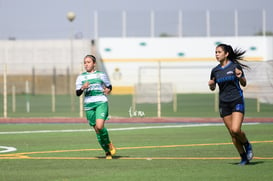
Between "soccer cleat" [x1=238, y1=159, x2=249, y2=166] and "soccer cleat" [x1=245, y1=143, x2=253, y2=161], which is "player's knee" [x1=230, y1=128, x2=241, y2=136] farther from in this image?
"soccer cleat" [x1=238, y1=159, x2=249, y2=166]

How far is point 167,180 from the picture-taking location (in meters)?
12.0

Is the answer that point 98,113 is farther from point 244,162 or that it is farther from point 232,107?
point 244,162

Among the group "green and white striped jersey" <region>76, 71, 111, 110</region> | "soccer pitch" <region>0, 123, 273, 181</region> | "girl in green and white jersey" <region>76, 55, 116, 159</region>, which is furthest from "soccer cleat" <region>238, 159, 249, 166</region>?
"green and white striped jersey" <region>76, 71, 111, 110</region>

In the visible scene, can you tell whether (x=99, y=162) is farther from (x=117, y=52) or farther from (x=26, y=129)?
(x=117, y=52)

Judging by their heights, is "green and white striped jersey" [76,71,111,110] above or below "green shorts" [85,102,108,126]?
above

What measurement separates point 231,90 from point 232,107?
12.3 inches

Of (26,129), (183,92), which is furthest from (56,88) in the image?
(26,129)

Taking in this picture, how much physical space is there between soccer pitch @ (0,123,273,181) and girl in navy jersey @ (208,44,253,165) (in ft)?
A: 1.60

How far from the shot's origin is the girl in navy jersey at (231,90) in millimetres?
13969

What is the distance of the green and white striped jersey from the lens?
1553 centimetres

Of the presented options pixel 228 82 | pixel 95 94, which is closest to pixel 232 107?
pixel 228 82

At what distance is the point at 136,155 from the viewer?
1636cm

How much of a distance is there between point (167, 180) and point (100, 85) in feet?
13.3

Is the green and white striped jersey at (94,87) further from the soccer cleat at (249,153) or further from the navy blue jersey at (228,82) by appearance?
the soccer cleat at (249,153)
